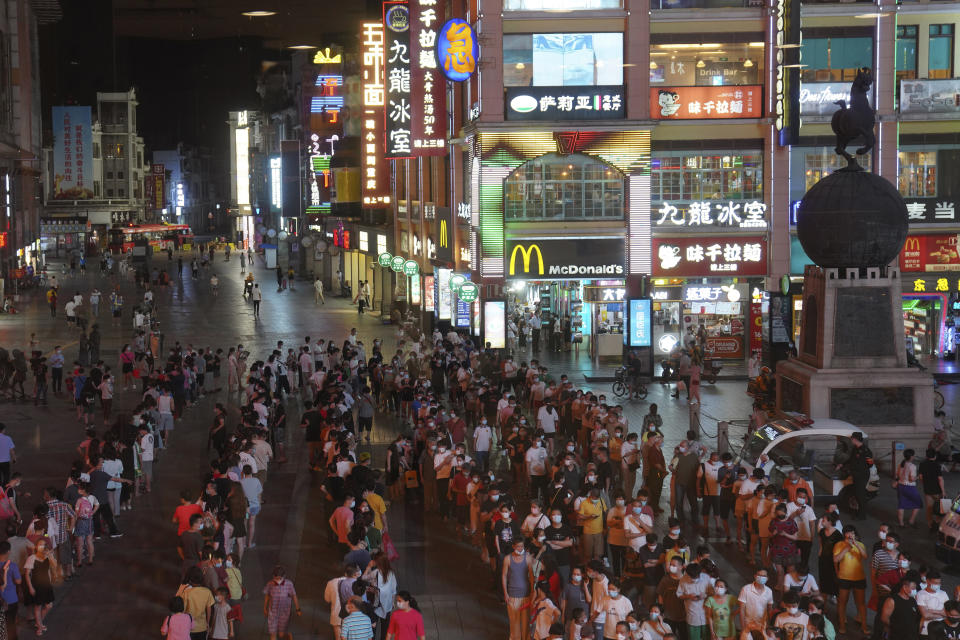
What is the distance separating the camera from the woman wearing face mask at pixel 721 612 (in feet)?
45.3

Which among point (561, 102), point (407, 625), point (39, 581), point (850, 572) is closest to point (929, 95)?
point (561, 102)

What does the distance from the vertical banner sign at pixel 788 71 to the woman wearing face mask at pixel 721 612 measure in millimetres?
27403

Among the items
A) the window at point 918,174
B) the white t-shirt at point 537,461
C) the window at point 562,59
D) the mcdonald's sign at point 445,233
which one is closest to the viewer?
the white t-shirt at point 537,461

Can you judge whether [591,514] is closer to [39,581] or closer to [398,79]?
[39,581]

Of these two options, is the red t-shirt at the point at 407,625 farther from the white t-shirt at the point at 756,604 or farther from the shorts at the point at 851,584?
the shorts at the point at 851,584

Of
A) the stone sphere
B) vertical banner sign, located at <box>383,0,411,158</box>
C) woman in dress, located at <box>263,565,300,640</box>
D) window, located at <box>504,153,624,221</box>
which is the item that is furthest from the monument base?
vertical banner sign, located at <box>383,0,411,158</box>

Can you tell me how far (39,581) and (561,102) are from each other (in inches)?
1074

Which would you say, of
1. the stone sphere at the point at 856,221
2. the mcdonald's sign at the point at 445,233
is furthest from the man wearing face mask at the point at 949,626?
the mcdonald's sign at the point at 445,233

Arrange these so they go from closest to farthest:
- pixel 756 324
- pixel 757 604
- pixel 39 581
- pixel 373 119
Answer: pixel 757 604 → pixel 39 581 → pixel 756 324 → pixel 373 119

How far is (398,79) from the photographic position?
47.6m

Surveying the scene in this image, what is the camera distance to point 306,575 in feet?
60.2

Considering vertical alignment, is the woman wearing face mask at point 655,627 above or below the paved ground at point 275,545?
above

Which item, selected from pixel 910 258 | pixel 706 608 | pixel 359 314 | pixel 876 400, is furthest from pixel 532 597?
pixel 359 314

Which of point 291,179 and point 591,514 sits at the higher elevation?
point 291,179
